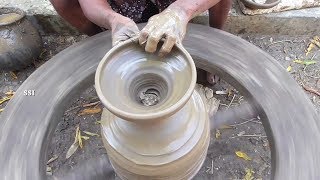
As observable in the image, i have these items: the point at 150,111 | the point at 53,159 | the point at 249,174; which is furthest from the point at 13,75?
the point at 150,111

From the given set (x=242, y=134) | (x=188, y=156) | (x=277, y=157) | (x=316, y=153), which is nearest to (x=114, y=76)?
(x=188, y=156)

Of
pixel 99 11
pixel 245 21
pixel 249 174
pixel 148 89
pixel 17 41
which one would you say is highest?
pixel 99 11

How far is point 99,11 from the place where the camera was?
1.97 meters

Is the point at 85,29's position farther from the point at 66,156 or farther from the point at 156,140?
the point at 156,140

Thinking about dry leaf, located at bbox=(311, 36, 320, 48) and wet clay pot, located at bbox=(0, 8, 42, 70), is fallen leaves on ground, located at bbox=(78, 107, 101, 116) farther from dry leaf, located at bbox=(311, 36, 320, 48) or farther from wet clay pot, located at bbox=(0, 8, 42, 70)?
dry leaf, located at bbox=(311, 36, 320, 48)

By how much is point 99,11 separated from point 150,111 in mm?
735

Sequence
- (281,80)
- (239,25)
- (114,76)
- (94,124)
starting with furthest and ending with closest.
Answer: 1. (239,25)
2. (94,124)
3. (281,80)
4. (114,76)

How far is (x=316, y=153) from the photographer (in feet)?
5.66

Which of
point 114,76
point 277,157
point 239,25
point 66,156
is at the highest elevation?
point 114,76

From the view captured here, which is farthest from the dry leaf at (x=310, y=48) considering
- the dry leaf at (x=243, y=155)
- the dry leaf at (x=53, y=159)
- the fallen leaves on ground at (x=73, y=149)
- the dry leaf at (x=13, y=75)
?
the dry leaf at (x=13, y=75)

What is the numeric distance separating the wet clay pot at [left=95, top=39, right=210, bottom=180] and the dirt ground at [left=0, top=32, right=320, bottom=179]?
2.43 ft

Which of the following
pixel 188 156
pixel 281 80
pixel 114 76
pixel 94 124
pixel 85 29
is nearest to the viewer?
pixel 114 76

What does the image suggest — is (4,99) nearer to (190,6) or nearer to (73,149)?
(73,149)

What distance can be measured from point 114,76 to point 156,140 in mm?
295
